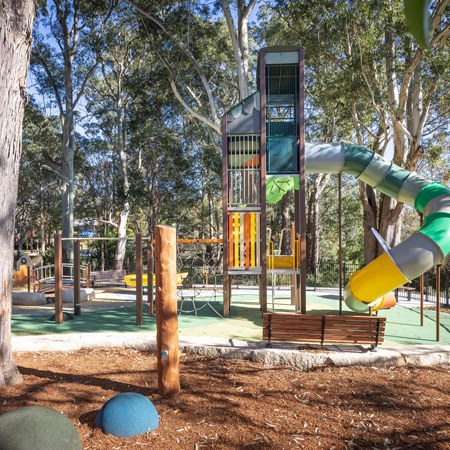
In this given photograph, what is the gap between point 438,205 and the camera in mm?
7824

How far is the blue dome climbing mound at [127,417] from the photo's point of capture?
3666mm

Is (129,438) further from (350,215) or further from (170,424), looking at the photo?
(350,215)

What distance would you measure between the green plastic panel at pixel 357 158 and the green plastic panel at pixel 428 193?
1.40 m

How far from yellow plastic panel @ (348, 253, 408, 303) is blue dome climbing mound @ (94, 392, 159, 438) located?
5.24 meters

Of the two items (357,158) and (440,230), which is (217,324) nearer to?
(440,230)

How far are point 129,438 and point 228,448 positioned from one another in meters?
0.96

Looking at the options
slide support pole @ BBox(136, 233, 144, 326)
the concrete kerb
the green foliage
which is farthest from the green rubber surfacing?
the green foliage

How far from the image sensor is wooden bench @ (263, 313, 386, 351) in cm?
596

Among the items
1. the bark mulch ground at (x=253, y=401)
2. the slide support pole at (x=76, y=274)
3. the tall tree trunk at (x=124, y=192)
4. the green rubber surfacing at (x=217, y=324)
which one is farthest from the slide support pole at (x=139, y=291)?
the tall tree trunk at (x=124, y=192)

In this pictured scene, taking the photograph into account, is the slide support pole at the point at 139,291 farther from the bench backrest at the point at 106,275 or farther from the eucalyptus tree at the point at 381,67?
the eucalyptus tree at the point at 381,67

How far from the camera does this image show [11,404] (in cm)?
413

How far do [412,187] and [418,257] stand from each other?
230 cm

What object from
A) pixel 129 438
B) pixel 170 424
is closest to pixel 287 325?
pixel 170 424

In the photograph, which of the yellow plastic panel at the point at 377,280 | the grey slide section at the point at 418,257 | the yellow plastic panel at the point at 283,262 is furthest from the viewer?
the yellow plastic panel at the point at 283,262
